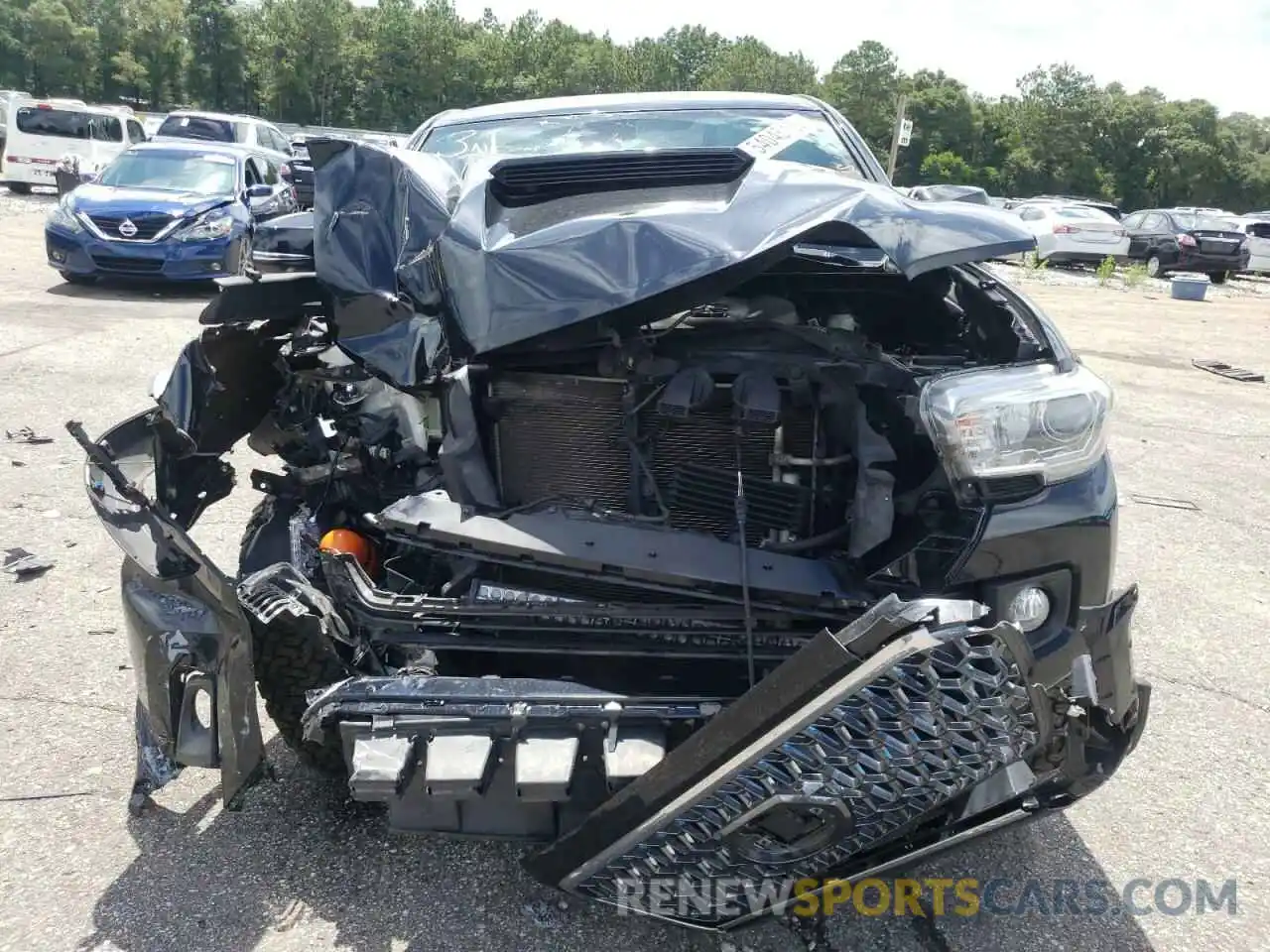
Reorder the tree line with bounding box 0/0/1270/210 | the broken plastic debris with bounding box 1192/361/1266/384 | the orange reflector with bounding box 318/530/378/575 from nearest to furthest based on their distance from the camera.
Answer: the orange reflector with bounding box 318/530/378/575, the broken plastic debris with bounding box 1192/361/1266/384, the tree line with bounding box 0/0/1270/210

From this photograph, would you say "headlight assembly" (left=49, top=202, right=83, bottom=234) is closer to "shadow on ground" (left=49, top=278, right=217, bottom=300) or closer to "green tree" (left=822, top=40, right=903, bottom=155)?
"shadow on ground" (left=49, top=278, right=217, bottom=300)

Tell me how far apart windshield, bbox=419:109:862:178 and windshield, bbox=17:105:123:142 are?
18441mm

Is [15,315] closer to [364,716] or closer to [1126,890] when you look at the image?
[364,716]

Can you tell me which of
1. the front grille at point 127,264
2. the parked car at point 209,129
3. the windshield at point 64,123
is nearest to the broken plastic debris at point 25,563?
the front grille at point 127,264

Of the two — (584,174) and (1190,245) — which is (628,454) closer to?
(584,174)

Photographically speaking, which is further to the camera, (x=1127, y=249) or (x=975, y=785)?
(x=1127, y=249)

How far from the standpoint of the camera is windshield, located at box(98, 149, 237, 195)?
1086 centimetres

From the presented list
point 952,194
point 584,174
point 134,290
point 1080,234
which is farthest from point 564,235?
point 1080,234

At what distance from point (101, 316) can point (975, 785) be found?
9828mm

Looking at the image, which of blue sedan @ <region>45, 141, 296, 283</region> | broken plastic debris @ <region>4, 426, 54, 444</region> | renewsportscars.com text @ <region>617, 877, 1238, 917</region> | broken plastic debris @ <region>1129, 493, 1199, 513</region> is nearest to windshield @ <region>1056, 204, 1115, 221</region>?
blue sedan @ <region>45, 141, 296, 283</region>

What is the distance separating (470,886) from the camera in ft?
7.82

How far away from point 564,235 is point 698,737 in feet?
3.70

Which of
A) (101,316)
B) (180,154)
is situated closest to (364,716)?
(101,316)

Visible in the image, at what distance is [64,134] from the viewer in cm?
1858
